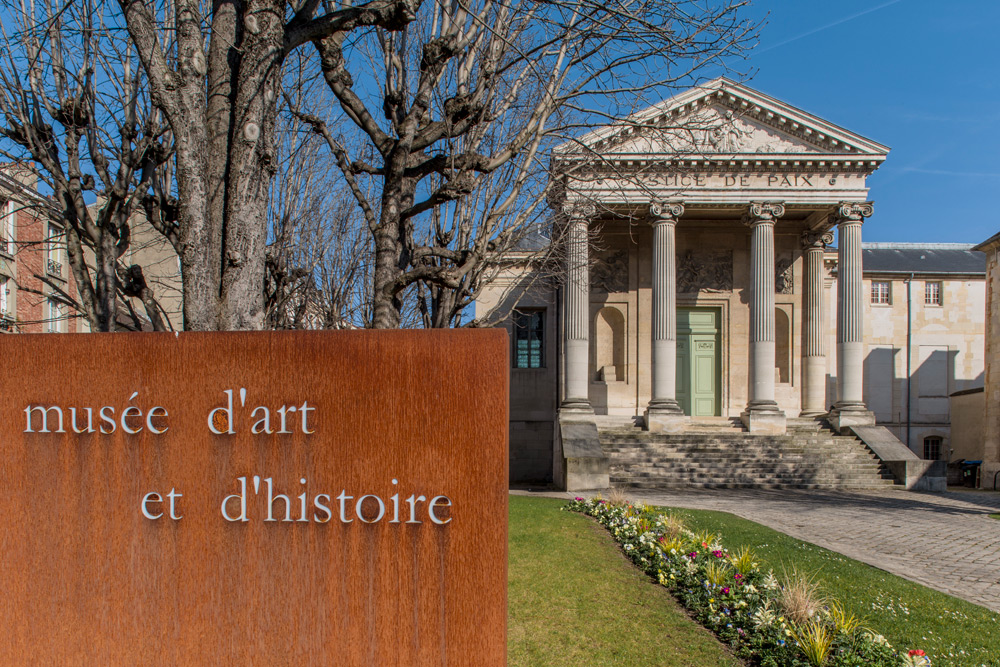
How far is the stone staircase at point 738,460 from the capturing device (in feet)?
65.4

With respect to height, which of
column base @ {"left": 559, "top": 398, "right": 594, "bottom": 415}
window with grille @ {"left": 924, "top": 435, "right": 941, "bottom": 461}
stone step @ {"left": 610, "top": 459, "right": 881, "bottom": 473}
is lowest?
window with grille @ {"left": 924, "top": 435, "right": 941, "bottom": 461}

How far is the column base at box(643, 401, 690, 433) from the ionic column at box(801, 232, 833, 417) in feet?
18.7

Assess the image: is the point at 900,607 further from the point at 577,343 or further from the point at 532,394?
the point at 532,394

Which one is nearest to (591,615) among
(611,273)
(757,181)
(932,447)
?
(757,181)

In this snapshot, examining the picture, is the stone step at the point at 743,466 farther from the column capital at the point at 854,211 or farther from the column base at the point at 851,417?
the column capital at the point at 854,211

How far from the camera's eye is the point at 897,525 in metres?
12.9

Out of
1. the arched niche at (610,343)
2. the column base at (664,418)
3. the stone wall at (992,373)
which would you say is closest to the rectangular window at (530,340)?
the arched niche at (610,343)

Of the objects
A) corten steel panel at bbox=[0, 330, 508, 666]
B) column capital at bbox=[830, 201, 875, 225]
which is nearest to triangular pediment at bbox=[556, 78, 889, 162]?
column capital at bbox=[830, 201, 875, 225]

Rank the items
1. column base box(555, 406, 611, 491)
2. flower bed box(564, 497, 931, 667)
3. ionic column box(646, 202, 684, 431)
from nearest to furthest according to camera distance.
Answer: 1. flower bed box(564, 497, 931, 667)
2. column base box(555, 406, 611, 491)
3. ionic column box(646, 202, 684, 431)

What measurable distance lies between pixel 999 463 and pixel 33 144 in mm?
30884

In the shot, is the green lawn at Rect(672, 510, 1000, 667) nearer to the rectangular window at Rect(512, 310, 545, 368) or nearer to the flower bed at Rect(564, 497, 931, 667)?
the flower bed at Rect(564, 497, 931, 667)

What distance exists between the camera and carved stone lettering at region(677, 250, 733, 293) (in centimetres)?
2705

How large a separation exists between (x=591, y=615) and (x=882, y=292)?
120 ft

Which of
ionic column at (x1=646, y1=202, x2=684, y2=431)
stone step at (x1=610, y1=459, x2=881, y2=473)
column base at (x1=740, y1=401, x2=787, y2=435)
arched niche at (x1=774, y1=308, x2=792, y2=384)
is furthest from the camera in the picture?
arched niche at (x1=774, y1=308, x2=792, y2=384)
